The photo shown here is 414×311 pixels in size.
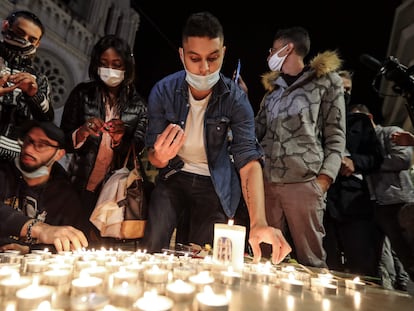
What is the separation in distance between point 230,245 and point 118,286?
71 centimetres

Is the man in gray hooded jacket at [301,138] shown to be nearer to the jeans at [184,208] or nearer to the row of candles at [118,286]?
the jeans at [184,208]

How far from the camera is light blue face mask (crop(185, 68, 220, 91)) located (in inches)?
93.2

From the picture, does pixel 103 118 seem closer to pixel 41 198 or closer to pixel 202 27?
pixel 41 198

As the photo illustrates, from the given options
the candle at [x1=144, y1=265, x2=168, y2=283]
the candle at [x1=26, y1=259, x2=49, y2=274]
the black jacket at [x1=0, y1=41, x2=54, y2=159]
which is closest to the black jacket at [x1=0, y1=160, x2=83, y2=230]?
the black jacket at [x1=0, y1=41, x2=54, y2=159]

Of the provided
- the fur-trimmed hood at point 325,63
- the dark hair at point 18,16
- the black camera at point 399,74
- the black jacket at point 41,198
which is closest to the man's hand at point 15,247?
the black jacket at point 41,198

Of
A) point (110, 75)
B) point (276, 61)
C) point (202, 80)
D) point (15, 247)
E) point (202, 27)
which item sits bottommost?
point (15, 247)

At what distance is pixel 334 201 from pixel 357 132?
891 millimetres

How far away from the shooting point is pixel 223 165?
244 cm

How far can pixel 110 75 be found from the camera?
2.92 metres

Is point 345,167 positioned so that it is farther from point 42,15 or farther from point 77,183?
point 42,15

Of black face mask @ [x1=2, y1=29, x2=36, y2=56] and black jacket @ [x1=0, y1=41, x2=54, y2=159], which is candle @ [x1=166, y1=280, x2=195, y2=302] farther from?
black face mask @ [x1=2, y1=29, x2=36, y2=56]

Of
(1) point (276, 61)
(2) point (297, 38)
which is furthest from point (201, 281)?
(2) point (297, 38)

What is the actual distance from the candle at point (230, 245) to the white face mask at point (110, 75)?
204cm

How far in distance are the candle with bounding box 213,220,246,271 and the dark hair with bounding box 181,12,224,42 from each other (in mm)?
1464
